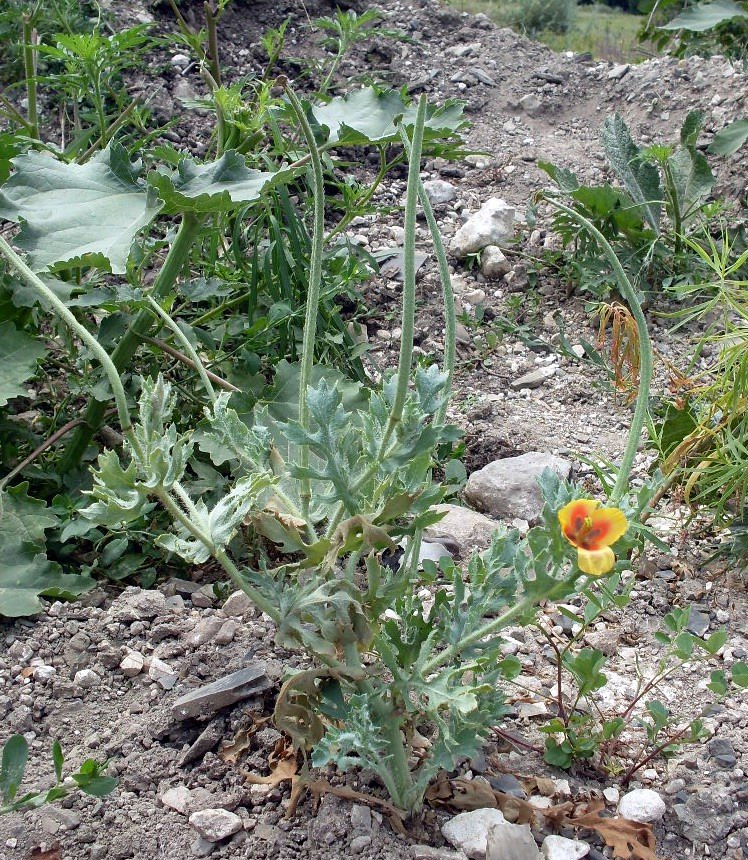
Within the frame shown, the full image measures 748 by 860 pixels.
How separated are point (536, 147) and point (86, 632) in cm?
310

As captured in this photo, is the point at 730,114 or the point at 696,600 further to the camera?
the point at 730,114

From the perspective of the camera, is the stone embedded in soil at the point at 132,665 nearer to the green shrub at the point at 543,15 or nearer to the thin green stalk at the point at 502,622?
the thin green stalk at the point at 502,622

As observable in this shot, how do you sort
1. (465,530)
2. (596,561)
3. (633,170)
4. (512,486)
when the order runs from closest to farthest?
1. (596,561)
2. (465,530)
3. (512,486)
4. (633,170)

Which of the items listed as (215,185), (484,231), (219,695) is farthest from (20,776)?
(484,231)

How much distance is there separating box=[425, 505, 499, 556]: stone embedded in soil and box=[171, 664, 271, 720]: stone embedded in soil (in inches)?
24.3

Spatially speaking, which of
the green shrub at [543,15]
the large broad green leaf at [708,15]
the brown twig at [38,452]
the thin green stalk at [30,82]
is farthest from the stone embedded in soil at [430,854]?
the green shrub at [543,15]

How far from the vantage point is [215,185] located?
174 cm

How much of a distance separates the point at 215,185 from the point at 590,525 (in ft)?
3.48

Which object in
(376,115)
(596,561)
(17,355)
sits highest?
(376,115)

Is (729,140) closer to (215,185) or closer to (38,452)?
(215,185)

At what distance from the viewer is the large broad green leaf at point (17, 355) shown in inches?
75.4

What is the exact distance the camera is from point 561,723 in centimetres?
143

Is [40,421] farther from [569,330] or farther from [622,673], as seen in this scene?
[569,330]

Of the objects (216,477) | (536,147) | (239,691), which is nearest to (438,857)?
(239,691)
